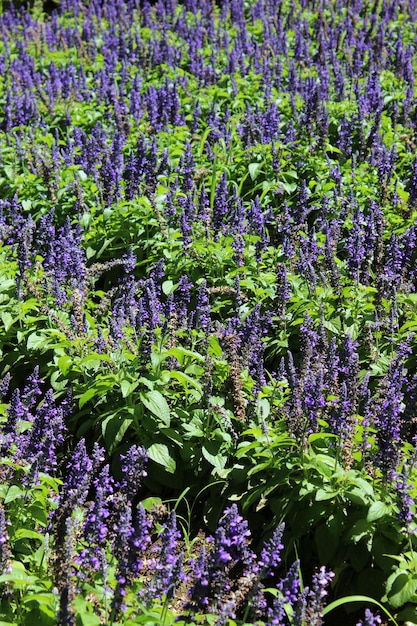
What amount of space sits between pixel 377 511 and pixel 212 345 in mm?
1965

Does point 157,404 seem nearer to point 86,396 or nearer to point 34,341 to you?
point 86,396

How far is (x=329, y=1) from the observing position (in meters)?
16.2

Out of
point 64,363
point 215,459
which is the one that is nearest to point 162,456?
point 215,459

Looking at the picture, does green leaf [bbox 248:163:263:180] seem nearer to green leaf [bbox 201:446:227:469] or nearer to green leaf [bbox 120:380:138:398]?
green leaf [bbox 120:380:138:398]

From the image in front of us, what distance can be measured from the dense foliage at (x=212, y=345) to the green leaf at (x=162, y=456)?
1 centimetres

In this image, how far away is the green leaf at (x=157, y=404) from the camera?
211 inches

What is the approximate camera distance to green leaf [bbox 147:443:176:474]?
546 centimetres

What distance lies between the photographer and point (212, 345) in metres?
6.00

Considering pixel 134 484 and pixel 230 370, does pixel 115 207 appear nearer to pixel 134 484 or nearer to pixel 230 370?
pixel 230 370

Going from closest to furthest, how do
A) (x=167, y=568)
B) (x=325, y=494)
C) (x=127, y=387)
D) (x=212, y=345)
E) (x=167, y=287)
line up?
(x=167, y=568), (x=325, y=494), (x=127, y=387), (x=212, y=345), (x=167, y=287)

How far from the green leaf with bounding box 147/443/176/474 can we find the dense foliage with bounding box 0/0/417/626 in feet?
0.05

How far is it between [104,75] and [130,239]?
15.9 ft

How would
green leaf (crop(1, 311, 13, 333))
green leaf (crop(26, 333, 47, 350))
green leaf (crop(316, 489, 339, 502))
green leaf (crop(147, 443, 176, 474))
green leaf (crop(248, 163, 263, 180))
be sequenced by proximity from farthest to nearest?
green leaf (crop(248, 163, 263, 180)), green leaf (crop(1, 311, 13, 333)), green leaf (crop(26, 333, 47, 350)), green leaf (crop(147, 443, 176, 474)), green leaf (crop(316, 489, 339, 502))

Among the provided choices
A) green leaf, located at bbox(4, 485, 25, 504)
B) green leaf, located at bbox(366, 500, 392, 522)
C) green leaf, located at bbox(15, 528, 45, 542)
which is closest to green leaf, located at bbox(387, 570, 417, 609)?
green leaf, located at bbox(366, 500, 392, 522)
